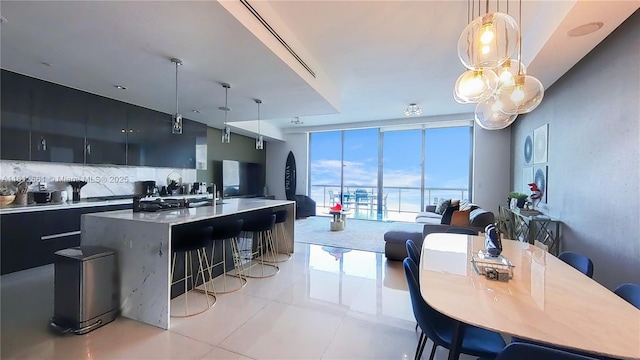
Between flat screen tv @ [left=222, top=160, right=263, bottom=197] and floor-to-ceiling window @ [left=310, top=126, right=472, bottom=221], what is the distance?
70.3 inches

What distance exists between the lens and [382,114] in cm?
638

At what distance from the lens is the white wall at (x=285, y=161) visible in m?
8.52

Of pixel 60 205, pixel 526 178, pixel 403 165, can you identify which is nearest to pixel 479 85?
pixel 526 178

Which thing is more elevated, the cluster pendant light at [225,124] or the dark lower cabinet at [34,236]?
the cluster pendant light at [225,124]

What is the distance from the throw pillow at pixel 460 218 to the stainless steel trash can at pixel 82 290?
4172 millimetres

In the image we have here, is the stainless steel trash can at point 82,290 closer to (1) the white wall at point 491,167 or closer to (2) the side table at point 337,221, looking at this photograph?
(2) the side table at point 337,221

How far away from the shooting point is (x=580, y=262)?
6.09 ft

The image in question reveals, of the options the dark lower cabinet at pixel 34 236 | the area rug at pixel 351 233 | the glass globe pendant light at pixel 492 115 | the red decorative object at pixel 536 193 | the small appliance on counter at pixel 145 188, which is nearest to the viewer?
the glass globe pendant light at pixel 492 115

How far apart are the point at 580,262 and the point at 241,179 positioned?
279 inches

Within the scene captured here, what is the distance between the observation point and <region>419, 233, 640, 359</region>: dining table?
0.98 meters

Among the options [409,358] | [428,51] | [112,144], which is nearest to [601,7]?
[428,51]

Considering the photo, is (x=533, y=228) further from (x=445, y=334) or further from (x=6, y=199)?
(x=6, y=199)

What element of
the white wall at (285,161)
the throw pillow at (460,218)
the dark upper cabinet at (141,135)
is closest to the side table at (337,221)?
the white wall at (285,161)

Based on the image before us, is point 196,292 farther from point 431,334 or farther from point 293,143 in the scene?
point 293,143
